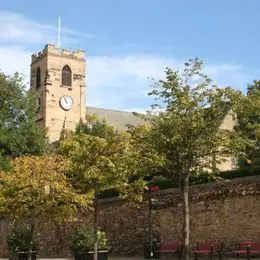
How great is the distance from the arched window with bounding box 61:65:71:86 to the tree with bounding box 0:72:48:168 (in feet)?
152

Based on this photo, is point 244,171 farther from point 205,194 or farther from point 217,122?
point 217,122

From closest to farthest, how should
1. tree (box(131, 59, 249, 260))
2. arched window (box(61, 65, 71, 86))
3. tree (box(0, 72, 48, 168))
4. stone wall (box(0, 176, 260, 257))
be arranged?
tree (box(131, 59, 249, 260)), stone wall (box(0, 176, 260, 257)), tree (box(0, 72, 48, 168)), arched window (box(61, 65, 71, 86))

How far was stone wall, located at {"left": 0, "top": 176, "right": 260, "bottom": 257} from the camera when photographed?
23.6 metres

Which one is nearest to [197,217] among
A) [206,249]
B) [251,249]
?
[206,249]

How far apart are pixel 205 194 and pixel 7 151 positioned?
17.9 m

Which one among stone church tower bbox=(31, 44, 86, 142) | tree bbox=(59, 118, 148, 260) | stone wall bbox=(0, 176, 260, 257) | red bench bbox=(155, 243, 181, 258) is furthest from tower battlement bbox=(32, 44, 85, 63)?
tree bbox=(59, 118, 148, 260)

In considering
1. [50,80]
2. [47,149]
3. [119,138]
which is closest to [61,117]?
[50,80]

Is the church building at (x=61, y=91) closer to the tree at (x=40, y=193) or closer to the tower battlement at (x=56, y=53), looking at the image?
the tower battlement at (x=56, y=53)

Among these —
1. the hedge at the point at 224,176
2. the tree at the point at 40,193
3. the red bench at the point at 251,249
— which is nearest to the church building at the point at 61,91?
the hedge at the point at 224,176

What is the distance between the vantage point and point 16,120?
136ft

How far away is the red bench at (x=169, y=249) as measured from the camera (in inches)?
968

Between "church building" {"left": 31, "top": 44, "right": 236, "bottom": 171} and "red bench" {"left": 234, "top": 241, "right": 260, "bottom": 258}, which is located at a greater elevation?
"church building" {"left": 31, "top": 44, "right": 236, "bottom": 171}

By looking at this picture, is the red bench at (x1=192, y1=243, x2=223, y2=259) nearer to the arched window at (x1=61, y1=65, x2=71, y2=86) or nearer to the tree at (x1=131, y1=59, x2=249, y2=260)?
the tree at (x1=131, y1=59, x2=249, y2=260)

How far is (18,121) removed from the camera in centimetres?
4138
